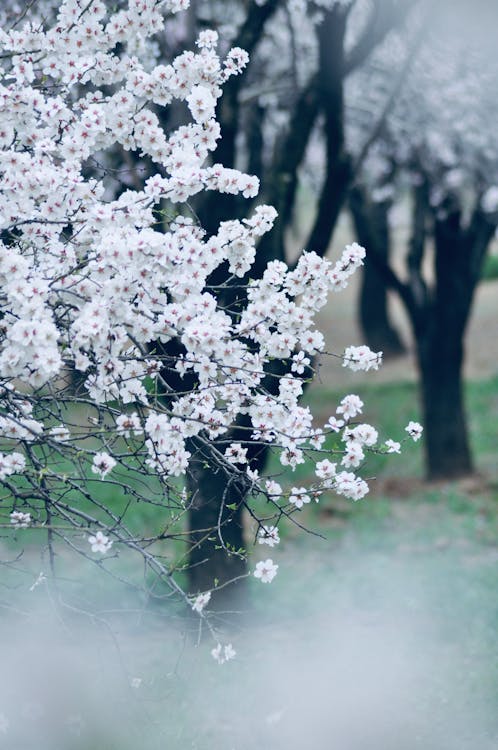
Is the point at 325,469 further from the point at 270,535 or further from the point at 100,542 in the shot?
the point at 100,542

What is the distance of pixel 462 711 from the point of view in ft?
19.9

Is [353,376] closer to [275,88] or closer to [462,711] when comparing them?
[275,88]

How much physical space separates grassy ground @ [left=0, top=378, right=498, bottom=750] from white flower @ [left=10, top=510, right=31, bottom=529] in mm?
564

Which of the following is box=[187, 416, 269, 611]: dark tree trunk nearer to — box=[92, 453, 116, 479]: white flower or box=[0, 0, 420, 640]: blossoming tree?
box=[0, 0, 420, 640]: blossoming tree

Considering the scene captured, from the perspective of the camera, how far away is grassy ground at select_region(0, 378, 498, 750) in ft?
19.0

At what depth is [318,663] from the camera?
700 cm

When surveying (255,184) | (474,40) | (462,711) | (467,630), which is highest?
(255,184)

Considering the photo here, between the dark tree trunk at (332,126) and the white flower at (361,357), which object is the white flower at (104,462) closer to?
the white flower at (361,357)

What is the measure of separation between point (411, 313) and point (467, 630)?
562cm

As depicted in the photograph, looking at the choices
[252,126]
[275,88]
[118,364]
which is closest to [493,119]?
[252,126]

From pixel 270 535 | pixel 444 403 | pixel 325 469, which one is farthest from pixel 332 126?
pixel 444 403

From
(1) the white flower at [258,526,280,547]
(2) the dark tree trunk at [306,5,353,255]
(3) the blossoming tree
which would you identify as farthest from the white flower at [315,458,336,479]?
(2) the dark tree trunk at [306,5,353,255]

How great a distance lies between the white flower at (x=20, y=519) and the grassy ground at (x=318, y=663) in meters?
0.56

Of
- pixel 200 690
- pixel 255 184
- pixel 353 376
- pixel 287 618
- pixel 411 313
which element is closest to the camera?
pixel 255 184
